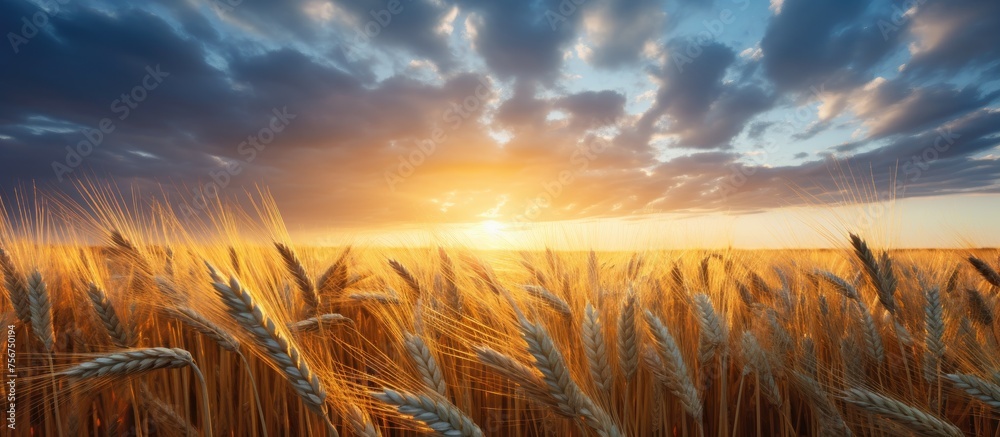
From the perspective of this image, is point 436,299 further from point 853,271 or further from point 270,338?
point 853,271

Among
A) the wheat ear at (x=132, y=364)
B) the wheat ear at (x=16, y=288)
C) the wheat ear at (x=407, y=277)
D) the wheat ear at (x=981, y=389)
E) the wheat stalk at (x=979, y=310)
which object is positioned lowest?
the wheat stalk at (x=979, y=310)

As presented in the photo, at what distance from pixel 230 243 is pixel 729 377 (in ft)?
12.3

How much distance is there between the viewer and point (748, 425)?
2.98 metres

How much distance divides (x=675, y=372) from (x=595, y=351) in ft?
1.15

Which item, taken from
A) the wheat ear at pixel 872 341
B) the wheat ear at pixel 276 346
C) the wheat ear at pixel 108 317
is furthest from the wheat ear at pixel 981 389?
the wheat ear at pixel 108 317

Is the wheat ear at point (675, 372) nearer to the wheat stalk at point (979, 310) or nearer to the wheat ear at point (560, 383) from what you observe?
the wheat ear at point (560, 383)

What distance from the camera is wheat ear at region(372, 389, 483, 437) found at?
4.42 ft

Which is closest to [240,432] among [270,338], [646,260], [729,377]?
[270,338]

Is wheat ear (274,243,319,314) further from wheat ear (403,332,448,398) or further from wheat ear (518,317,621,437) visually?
wheat ear (518,317,621,437)

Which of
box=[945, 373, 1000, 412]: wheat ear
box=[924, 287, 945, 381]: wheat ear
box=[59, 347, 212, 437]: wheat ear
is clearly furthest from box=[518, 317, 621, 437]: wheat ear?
box=[924, 287, 945, 381]: wheat ear

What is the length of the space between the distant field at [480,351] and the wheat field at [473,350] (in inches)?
0.5

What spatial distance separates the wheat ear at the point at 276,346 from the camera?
1.50 m

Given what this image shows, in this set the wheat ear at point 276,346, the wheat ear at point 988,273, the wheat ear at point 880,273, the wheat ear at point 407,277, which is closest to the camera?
the wheat ear at point 276,346

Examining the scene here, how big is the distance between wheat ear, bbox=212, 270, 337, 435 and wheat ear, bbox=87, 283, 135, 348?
1371 mm
